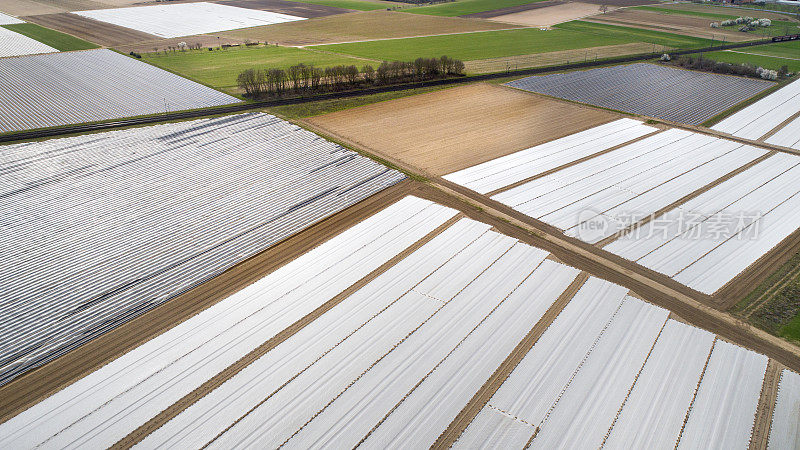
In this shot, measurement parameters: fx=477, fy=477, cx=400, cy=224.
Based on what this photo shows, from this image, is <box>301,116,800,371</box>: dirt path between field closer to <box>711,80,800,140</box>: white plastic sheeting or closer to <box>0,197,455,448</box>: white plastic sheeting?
<box>0,197,455,448</box>: white plastic sheeting

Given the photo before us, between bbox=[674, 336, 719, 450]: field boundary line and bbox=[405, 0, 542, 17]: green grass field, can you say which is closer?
bbox=[674, 336, 719, 450]: field boundary line

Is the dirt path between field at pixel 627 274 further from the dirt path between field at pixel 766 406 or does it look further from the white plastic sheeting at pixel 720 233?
the dirt path between field at pixel 766 406

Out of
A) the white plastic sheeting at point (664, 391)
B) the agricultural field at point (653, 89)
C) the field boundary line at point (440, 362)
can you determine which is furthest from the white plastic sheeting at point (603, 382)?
the agricultural field at point (653, 89)

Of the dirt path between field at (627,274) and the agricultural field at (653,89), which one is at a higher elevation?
the agricultural field at (653,89)

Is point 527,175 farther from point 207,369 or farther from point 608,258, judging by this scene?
point 207,369

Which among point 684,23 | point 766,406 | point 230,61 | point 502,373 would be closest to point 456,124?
point 502,373

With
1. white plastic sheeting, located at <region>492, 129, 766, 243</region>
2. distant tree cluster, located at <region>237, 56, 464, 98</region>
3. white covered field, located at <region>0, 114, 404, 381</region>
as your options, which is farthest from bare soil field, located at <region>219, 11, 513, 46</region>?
white plastic sheeting, located at <region>492, 129, 766, 243</region>
